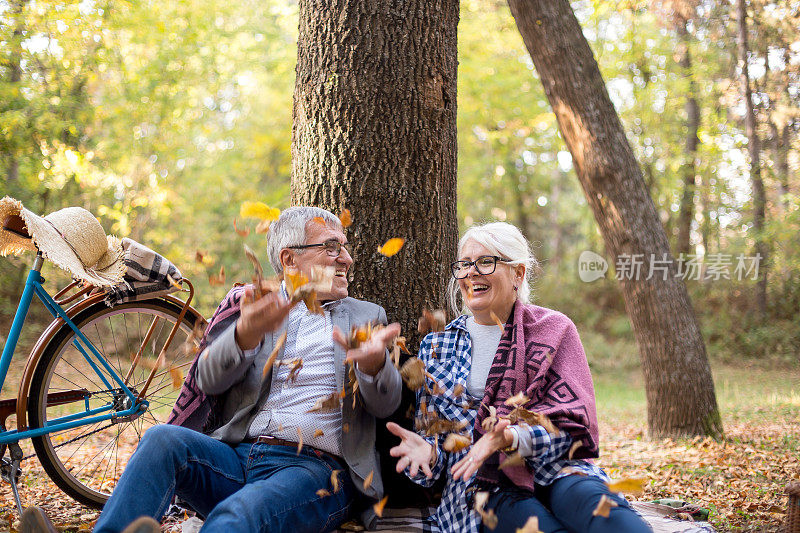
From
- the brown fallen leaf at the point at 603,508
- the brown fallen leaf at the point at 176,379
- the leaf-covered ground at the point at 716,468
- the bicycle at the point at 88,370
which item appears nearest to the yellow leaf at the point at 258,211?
the bicycle at the point at 88,370

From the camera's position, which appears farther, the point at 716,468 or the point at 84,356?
the point at 716,468

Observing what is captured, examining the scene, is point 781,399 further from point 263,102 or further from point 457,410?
point 263,102

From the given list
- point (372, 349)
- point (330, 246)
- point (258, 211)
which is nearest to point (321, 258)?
point (330, 246)

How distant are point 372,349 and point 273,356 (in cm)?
46

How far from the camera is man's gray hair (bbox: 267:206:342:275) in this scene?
269 centimetres

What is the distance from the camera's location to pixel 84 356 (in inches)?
129

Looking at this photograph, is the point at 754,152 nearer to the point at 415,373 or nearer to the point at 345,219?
the point at 345,219

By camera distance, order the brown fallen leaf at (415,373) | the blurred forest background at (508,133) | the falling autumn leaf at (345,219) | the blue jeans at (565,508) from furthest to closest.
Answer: the blurred forest background at (508,133)
the falling autumn leaf at (345,219)
the brown fallen leaf at (415,373)
the blue jeans at (565,508)

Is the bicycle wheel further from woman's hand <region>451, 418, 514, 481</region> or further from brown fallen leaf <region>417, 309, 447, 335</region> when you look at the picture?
woman's hand <region>451, 418, 514, 481</region>

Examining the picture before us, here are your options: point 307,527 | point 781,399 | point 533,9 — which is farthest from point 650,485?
point 781,399

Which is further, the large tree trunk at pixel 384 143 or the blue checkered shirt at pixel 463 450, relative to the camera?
the large tree trunk at pixel 384 143

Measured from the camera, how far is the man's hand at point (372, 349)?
89.1 inches

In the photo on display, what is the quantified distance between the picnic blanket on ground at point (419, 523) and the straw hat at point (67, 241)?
1.27 metres

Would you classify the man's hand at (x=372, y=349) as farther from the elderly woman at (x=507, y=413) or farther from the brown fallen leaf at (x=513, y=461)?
the brown fallen leaf at (x=513, y=461)
